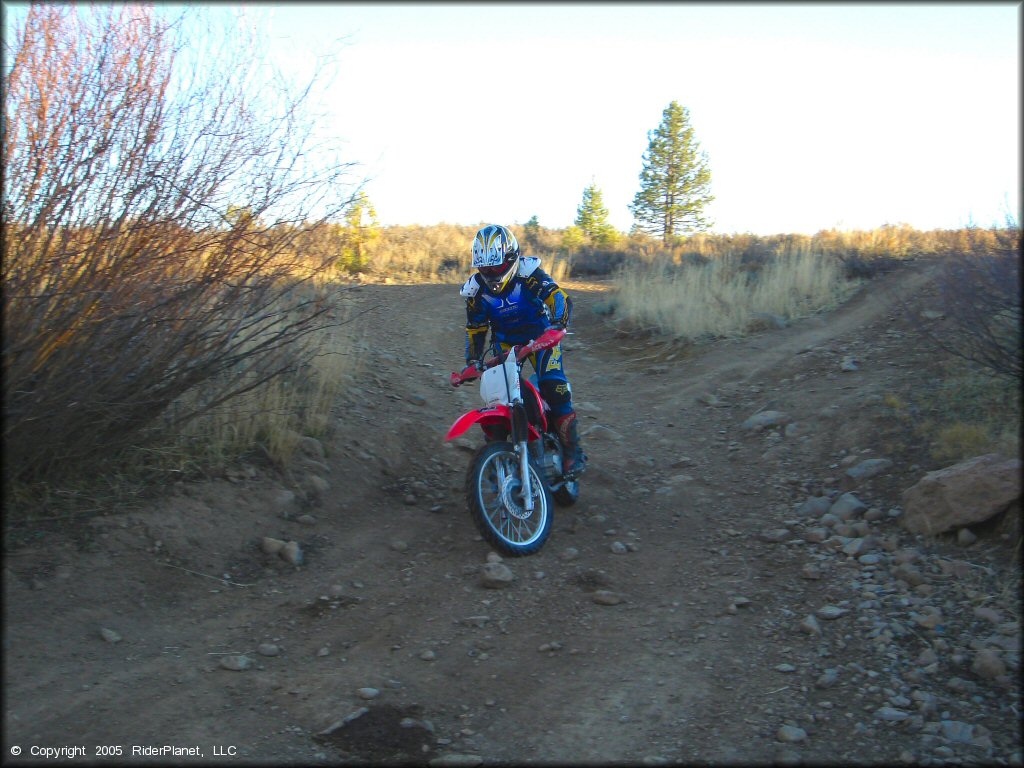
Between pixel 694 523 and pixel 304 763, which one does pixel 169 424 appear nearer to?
pixel 304 763

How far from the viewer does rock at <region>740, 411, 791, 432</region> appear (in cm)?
775

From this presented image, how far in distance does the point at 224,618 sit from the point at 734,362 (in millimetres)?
7008

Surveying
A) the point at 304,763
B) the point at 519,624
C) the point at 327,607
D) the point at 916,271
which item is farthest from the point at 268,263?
the point at 916,271

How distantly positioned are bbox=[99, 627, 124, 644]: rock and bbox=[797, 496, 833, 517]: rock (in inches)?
176

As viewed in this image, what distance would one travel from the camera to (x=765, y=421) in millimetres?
7824

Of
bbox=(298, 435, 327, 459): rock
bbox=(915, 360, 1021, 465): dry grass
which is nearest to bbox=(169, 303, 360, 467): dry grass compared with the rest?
bbox=(298, 435, 327, 459): rock

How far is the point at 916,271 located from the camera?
11.9 meters

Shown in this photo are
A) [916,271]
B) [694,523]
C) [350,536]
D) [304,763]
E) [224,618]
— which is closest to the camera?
[304,763]

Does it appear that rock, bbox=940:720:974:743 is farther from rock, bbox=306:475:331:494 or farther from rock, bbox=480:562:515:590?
rock, bbox=306:475:331:494

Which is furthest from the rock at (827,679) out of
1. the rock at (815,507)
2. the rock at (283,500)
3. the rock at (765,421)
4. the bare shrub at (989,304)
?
the rock at (765,421)

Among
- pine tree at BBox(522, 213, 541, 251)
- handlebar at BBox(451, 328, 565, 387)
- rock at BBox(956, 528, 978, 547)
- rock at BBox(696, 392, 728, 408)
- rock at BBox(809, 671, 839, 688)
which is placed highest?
pine tree at BBox(522, 213, 541, 251)

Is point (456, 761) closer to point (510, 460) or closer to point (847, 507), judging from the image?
point (510, 460)

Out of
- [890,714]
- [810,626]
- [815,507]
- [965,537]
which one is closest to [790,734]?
[890,714]

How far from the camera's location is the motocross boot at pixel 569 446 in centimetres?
618
